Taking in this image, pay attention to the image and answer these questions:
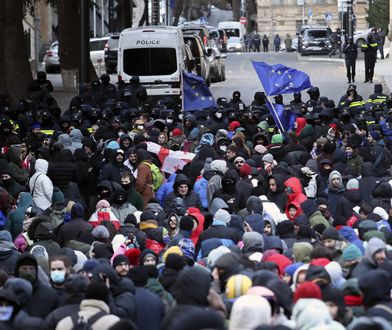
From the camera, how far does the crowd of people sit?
39.4 feet

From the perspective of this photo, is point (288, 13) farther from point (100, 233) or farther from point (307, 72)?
point (100, 233)

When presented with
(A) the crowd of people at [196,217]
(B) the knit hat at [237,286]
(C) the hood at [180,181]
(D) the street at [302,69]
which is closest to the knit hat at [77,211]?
(A) the crowd of people at [196,217]

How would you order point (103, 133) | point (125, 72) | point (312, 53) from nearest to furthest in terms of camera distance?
point (103, 133)
point (125, 72)
point (312, 53)

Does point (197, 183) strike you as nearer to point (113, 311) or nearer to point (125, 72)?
point (113, 311)

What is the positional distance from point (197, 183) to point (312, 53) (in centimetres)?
5609

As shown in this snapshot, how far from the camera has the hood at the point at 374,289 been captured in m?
12.2

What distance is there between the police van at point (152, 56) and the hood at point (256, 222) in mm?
20353

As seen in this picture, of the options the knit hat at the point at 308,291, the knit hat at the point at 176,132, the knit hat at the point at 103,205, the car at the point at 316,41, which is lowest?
the car at the point at 316,41

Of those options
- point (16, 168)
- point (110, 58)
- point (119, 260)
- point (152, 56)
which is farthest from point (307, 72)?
point (119, 260)

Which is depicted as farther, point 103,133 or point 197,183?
point 103,133

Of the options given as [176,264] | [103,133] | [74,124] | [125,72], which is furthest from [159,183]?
[125,72]

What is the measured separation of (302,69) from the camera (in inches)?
2343

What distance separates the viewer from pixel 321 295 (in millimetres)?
11969

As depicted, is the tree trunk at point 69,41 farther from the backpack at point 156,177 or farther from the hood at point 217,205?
the hood at point 217,205
